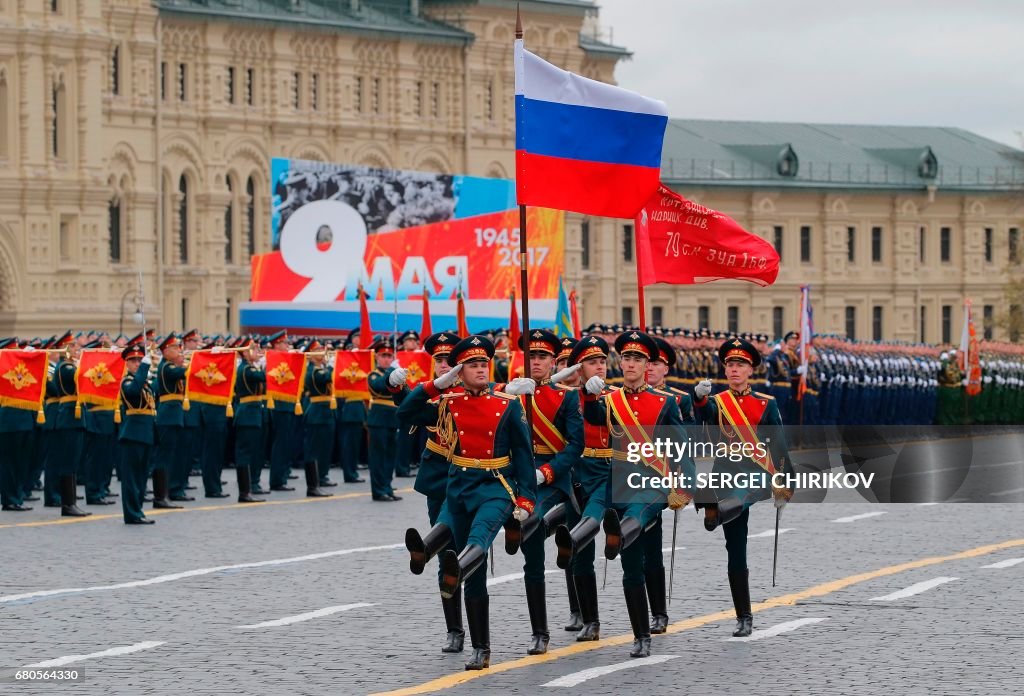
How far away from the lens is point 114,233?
190 feet

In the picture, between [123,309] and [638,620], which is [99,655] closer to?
[638,620]

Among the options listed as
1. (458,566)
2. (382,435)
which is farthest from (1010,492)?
(458,566)

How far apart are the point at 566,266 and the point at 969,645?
57988mm

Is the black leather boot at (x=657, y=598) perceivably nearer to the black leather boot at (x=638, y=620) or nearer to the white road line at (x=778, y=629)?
the white road line at (x=778, y=629)

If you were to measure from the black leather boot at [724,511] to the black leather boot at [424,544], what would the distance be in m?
1.49

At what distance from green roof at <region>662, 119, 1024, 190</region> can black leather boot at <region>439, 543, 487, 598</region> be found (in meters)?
63.0

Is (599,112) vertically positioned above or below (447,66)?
below

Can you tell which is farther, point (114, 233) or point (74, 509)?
point (114, 233)

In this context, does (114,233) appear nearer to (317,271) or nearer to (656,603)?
(317,271)

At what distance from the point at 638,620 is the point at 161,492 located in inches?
412

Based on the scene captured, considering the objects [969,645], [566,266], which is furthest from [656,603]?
[566,266]

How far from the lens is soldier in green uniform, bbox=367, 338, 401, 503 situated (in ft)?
73.6

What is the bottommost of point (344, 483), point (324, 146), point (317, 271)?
point (344, 483)

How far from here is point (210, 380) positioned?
2277cm
